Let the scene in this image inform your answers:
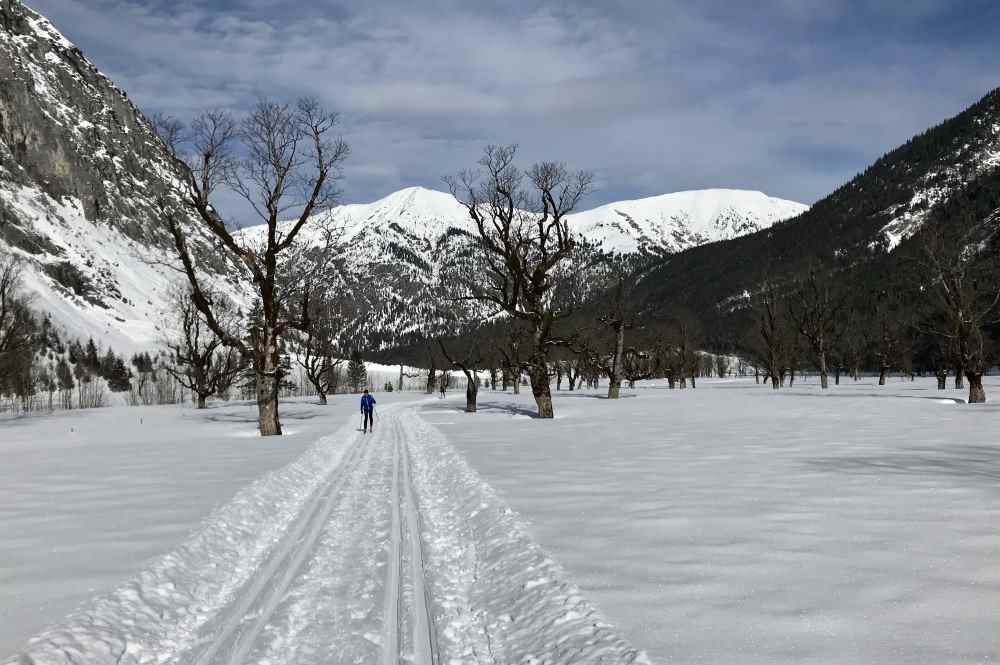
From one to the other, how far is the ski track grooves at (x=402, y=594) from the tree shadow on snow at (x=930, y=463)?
900 cm

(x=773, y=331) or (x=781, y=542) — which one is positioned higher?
(x=773, y=331)

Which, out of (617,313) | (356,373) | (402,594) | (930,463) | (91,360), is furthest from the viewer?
(91,360)

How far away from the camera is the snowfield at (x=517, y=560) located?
5168 mm

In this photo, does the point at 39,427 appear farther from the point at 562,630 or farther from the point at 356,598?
the point at 562,630

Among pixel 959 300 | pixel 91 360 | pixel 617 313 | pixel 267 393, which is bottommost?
pixel 267 393

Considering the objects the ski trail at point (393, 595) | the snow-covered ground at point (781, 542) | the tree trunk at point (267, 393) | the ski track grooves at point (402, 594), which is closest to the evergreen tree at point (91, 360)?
the tree trunk at point (267, 393)


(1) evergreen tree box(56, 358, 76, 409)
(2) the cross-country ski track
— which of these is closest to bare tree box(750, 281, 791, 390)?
(2) the cross-country ski track

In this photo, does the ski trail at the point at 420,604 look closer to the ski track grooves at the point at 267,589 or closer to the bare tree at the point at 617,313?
the ski track grooves at the point at 267,589

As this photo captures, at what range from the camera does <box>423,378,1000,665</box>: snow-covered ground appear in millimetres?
4898

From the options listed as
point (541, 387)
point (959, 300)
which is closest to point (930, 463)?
point (541, 387)

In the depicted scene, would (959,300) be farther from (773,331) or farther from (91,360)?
(91,360)

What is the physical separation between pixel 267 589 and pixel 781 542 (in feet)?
20.1

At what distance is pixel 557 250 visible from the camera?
31562 mm

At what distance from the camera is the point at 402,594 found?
6.56 metres
